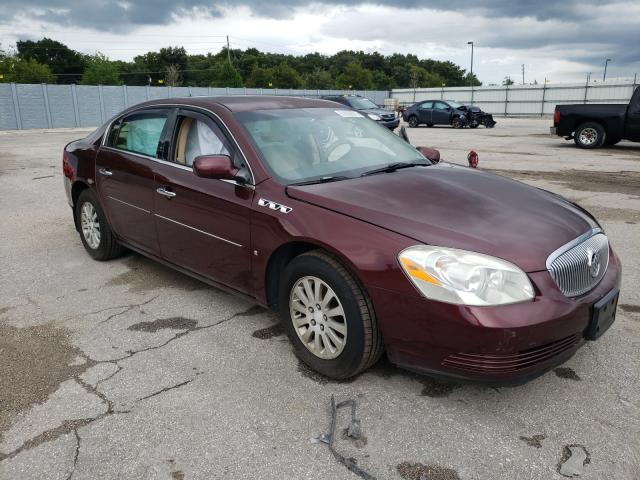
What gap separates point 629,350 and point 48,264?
4.98m

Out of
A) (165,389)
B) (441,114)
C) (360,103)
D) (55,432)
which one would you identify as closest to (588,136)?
(360,103)

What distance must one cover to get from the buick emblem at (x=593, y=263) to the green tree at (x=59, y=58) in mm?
98219

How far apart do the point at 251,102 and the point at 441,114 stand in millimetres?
24970

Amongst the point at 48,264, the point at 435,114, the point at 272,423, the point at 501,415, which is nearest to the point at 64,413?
the point at 272,423

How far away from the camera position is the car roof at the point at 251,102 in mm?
3926

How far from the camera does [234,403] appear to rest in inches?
113

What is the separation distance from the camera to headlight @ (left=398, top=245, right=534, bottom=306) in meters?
2.49

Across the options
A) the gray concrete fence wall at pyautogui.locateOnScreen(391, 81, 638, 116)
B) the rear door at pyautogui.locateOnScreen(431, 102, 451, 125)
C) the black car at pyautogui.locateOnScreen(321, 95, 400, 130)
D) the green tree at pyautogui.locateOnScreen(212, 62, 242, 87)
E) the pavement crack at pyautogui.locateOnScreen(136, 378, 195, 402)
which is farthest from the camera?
the green tree at pyautogui.locateOnScreen(212, 62, 242, 87)

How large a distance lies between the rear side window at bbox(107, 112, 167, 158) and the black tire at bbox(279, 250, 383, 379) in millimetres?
1900

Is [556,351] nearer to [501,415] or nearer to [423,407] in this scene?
[501,415]

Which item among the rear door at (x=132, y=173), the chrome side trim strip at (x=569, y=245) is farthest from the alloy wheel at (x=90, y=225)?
the chrome side trim strip at (x=569, y=245)

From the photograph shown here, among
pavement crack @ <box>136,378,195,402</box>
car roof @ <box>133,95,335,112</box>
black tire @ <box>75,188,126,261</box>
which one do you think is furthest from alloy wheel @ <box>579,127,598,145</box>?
pavement crack @ <box>136,378,195,402</box>

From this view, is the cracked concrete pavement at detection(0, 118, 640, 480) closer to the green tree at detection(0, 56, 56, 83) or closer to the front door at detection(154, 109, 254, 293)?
the front door at detection(154, 109, 254, 293)

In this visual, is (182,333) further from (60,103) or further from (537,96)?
(537,96)
